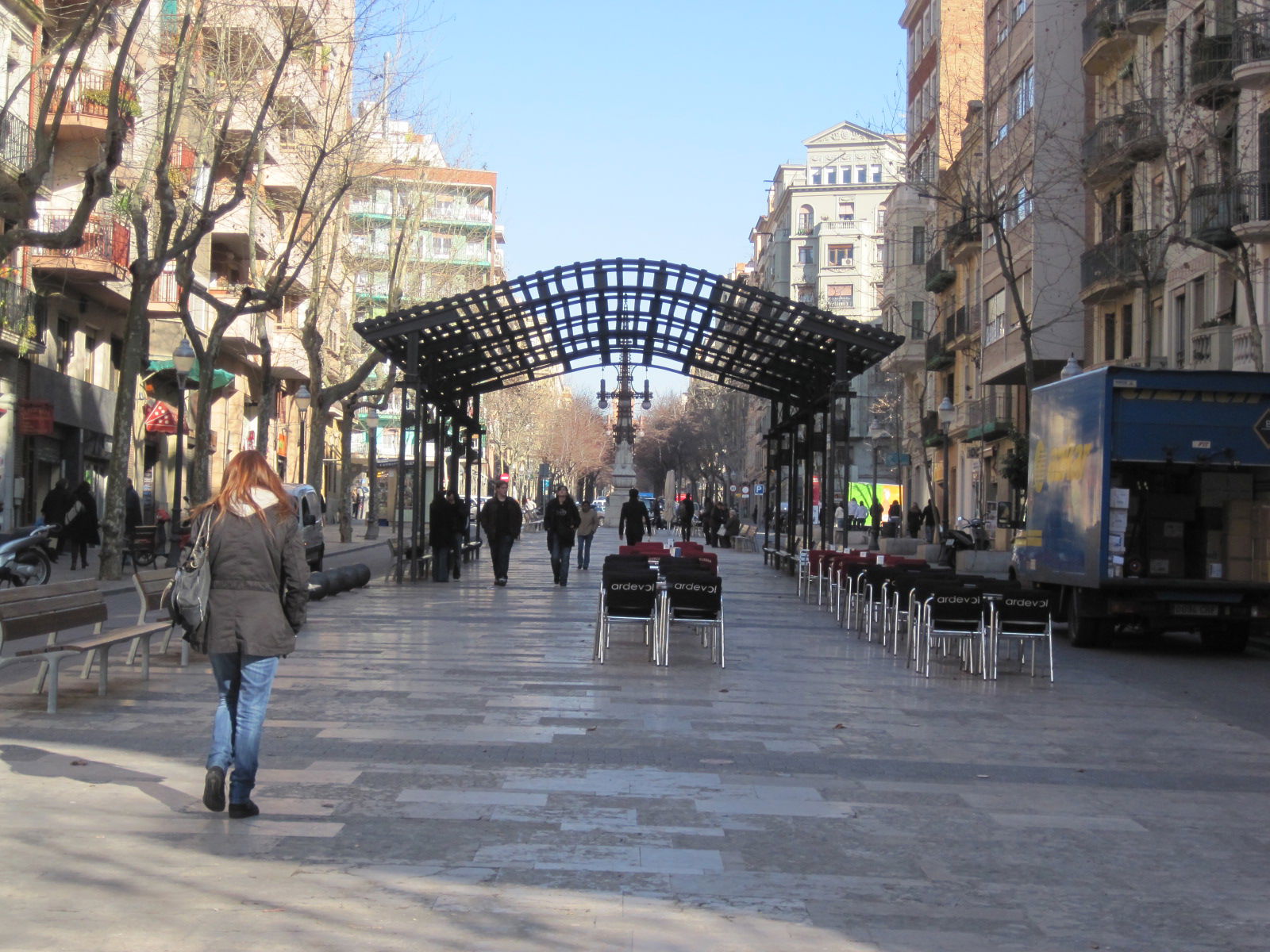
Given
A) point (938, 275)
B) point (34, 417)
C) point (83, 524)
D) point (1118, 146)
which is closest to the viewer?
point (83, 524)

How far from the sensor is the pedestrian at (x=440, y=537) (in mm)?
27891

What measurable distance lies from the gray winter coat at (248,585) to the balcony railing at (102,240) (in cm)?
2848

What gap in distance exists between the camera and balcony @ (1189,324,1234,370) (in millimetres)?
31766

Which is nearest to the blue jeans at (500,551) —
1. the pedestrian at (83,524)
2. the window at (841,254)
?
the pedestrian at (83,524)

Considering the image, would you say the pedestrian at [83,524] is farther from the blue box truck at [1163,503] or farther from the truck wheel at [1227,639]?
the truck wheel at [1227,639]

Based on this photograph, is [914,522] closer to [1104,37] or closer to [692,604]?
[1104,37]

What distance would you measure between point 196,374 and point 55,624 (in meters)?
35.6

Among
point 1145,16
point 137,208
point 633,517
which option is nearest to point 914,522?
point 1145,16

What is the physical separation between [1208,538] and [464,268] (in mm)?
44497

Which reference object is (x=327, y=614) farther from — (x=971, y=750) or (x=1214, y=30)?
(x=1214, y=30)

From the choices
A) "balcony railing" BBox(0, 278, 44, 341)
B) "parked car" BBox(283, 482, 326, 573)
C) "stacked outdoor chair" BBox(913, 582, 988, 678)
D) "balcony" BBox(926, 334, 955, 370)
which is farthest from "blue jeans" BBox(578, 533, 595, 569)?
"balcony" BBox(926, 334, 955, 370)

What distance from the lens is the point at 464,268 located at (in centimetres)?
6094

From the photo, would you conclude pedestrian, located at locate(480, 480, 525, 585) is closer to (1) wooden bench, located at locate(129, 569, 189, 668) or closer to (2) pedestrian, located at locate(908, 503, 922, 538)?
(1) wooden bench, located at locate(129, 569, 189, 668)

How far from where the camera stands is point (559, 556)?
91.7 feet
